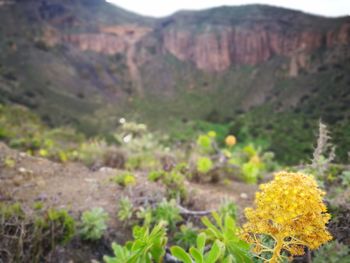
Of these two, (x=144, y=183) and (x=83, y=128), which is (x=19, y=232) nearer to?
(x=144, y=183)

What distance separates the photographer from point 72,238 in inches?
145

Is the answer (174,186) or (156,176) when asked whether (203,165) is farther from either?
(174,186)

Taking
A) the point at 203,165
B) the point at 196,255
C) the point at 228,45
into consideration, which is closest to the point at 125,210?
the point at 203,165

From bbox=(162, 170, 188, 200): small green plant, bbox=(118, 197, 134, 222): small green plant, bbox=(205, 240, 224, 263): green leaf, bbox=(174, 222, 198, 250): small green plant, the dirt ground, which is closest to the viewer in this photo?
bbox=(205, 240, 224, 263): green leaf

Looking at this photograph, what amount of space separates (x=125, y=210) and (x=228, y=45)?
54.3 metres

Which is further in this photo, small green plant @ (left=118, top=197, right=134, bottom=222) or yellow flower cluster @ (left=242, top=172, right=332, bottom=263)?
small green plant @ (left=118, top=197, right=134, bottom=222)

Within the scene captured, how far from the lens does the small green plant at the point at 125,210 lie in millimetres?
4078

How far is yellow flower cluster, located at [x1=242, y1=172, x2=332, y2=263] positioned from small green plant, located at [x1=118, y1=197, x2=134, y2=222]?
2.50 metres

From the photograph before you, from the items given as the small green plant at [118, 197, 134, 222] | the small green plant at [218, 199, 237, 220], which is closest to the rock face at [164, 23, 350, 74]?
the small green plant at [218, 199, 237, 220]

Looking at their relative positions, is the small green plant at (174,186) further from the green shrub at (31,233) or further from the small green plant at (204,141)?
the small green plant at (204,141)

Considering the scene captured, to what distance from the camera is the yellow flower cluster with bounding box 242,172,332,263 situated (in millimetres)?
1687

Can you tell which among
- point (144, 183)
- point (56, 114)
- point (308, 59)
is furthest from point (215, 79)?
point (144, 183)

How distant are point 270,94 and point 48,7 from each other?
3418 cm

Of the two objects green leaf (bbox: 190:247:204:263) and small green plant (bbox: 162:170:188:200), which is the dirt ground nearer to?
small green plant (bbox: 162:170:188:200)
